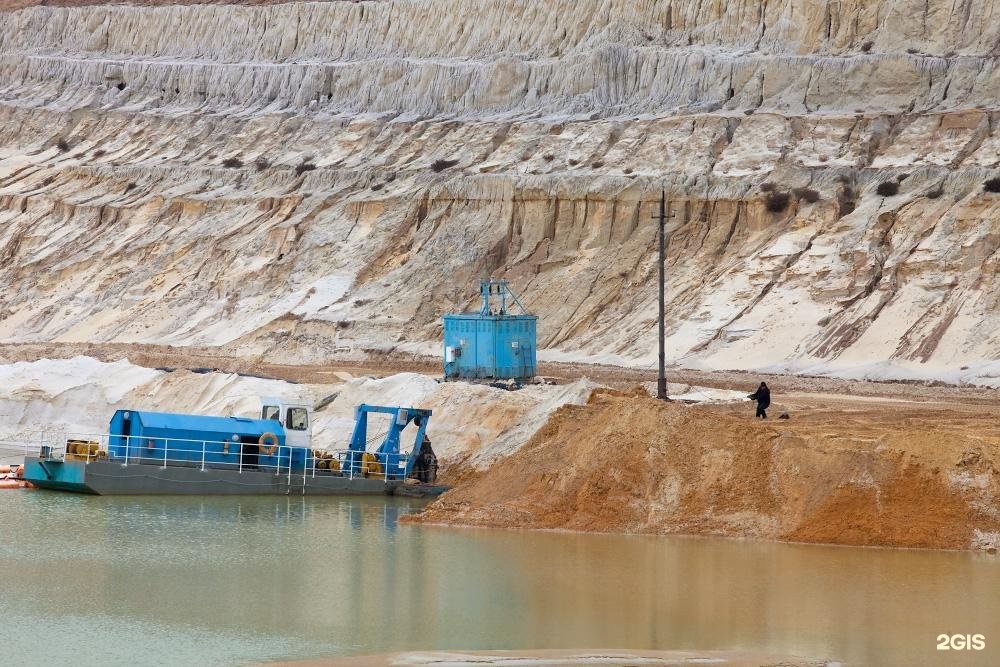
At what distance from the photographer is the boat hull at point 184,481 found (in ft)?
109

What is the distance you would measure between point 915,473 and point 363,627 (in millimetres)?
10927

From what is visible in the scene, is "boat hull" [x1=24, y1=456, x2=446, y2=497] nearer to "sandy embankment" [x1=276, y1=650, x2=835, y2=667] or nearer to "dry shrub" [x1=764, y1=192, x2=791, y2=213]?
"sandy embankment" [x1=276, y1=650, x2=835, y2=667]

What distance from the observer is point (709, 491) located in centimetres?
2839

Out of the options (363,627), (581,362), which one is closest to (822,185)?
(581,362)

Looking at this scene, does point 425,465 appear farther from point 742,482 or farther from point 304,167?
point 304,167

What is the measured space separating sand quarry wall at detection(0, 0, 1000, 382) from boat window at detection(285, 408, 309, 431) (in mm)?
18836

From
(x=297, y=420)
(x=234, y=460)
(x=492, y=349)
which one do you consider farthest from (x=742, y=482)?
(x=492, y=349)

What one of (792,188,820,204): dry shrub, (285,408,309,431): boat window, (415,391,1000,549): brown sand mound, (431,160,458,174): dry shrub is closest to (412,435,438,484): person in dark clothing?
(285,408,309,431): boat window

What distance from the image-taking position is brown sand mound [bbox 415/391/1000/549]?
88.2 feet

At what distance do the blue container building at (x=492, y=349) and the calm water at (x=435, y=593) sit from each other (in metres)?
14.8

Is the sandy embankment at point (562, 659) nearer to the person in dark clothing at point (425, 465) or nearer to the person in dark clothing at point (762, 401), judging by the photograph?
the person in dark clothing at point (425, 465)

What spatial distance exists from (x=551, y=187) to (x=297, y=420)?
29961mm

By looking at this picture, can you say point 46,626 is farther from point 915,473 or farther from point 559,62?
point 559,62

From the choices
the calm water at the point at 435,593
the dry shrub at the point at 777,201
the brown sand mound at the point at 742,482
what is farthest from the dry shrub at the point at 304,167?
the calm water at the point at 435,593
